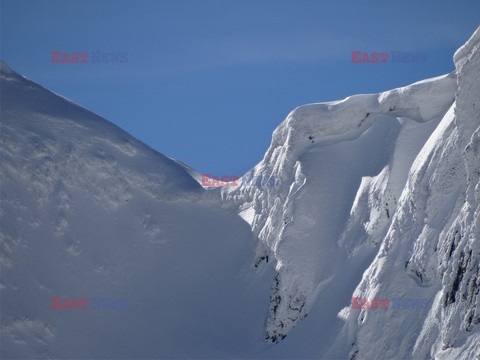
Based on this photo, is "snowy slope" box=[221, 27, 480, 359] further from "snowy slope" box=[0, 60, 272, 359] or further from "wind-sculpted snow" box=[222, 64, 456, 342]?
"snowy slope" box=[0, 60, 272, 359]

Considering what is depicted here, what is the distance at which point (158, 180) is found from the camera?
5681 cm

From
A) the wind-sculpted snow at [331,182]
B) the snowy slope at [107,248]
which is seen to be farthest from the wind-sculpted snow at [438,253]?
the snowy slope at [107,248]

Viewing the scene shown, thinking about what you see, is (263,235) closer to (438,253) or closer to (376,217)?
(376,217)

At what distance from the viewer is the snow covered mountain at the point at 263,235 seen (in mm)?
39844

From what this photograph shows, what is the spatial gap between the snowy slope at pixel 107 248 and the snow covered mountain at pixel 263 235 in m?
0.09

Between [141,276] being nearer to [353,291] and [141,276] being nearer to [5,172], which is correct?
[5,172]

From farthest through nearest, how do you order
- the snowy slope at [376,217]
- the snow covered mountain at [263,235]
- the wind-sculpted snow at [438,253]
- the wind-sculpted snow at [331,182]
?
the wind-sculpted snow at [331,182]
the snow covered mountain at [263,235]
the snowy slope at [376,217]
the wind-sculpted snow at [438,253]

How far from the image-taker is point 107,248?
169 ft

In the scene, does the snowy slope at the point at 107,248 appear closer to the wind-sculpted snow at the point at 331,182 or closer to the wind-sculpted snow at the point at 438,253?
the wind-sculpted snow at the point at 331,182

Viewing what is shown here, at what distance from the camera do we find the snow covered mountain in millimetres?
39844

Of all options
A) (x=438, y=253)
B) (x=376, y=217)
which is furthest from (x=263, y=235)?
(x=438, y=253)

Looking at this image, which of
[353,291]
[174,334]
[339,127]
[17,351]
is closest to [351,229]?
[353,291]

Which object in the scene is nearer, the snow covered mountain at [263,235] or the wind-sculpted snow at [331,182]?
the snow covered mountain at [263,235]

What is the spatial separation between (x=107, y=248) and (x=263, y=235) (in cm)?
912
